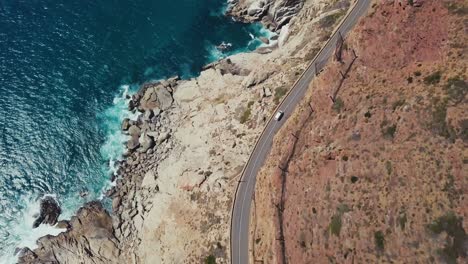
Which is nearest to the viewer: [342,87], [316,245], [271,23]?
[316,245]

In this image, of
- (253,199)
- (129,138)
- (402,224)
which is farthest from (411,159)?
(129,138)

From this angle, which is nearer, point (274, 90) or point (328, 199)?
point (328, 199)

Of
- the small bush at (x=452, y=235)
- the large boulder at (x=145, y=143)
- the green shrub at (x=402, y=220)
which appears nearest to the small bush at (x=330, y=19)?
the large boulder at (x=145, y=143)

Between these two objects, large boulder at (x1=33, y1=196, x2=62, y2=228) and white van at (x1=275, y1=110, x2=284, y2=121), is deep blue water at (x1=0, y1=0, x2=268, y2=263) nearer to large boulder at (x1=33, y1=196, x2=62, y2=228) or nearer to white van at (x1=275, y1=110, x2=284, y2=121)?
large boulder at (x1=33, y1=196, x2=62, y2=228)

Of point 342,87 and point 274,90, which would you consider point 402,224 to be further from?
point 274,90

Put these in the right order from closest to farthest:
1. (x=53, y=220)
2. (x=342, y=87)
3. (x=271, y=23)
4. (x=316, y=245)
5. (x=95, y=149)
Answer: (x=316, y=245) → (x=342, y=87) → (x=53, y=220) → (x=95, y=149) → (x=271, y=23)

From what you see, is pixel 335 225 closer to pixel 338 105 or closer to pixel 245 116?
pixel 338 105
